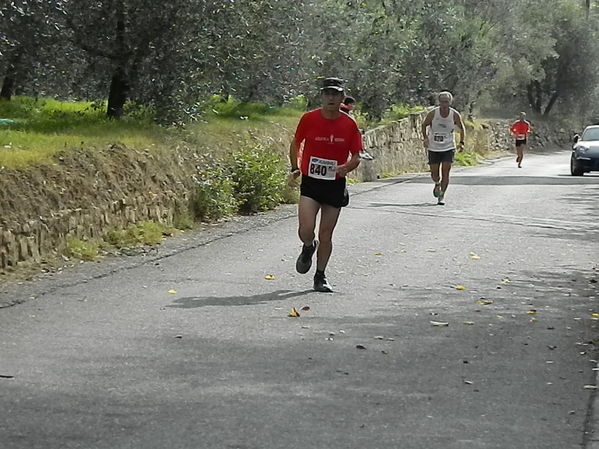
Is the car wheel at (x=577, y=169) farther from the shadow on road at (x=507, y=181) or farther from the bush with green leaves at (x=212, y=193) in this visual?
the bush with green leaves at (x=212, y=193)

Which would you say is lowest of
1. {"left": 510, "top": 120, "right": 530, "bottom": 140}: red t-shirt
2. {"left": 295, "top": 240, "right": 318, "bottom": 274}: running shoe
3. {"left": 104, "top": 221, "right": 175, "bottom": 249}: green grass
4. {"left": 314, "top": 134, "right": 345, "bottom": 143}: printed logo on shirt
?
{"left": 510, "top": 120, "right": 530, "bottom": 140}: red t-shirt

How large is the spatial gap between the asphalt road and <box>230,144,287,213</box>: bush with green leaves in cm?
331

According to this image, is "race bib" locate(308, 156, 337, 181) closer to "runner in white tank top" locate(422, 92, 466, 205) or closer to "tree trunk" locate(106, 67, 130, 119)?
"tree trunk" locate(106, 67, 130, 119)

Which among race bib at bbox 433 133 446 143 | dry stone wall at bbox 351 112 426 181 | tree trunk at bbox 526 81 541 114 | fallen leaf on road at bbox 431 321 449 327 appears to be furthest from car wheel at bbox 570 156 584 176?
tree trunk at bbox 526 81 541 114

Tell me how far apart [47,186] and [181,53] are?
16.3 ft

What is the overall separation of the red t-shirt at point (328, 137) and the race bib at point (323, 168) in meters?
Answer: 0.03

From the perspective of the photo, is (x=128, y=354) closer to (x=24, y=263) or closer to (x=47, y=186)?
(x=24, y=263)

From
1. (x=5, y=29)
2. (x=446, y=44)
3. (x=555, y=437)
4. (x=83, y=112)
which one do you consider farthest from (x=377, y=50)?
(x=555, y=437)

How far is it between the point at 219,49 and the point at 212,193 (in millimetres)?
2297

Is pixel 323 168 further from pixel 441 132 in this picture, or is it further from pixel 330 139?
pixel 441 132

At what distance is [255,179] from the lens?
1828 centimetres

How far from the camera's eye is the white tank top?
20.1 m

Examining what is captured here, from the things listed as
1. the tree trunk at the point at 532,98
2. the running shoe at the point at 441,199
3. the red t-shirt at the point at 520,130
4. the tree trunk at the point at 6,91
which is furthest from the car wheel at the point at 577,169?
the tree trunk at the point at 532,98

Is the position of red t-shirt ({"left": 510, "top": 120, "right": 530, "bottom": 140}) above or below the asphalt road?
below
